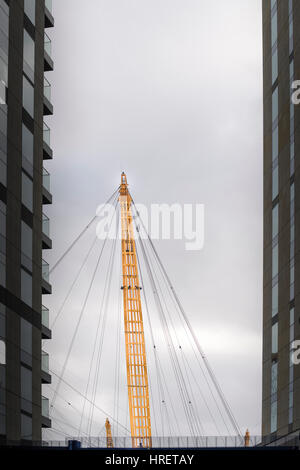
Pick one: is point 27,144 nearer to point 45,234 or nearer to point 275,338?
point 45,234

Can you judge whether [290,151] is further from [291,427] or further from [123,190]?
[123,190]

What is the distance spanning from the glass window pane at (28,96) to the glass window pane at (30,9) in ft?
18.4

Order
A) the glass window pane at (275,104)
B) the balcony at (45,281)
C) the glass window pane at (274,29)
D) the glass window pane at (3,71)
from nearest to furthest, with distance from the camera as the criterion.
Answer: the glass window pane at (3,71)
the balcony at (45,281)
the glass window pane at (275,104)
the glass window pane at (274,29)

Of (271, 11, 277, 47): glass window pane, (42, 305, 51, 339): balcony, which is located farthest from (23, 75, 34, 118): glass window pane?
(271, 11, 277, 47): glass window pane

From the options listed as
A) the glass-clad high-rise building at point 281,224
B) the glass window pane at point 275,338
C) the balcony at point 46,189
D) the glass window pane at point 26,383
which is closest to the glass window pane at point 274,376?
the glass-clad high-rise building at point 281,224

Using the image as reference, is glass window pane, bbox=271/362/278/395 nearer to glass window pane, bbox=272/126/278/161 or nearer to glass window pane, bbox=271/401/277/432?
Answer: glass window pane, bbox=271/401/277/432

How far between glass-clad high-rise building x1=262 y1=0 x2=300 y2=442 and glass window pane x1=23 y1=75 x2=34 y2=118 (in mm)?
20948

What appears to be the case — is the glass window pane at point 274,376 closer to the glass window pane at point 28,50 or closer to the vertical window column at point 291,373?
the vertical window column at point 291,373

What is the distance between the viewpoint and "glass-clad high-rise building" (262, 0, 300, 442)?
79.1 meters

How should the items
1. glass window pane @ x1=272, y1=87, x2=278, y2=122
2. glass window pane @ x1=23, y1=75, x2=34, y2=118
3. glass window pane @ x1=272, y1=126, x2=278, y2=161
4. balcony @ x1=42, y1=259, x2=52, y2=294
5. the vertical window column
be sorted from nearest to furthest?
the vertical window column < glass window pane @ x1=23, y1=75, x2=34, y2=118 < balcony @ x1=42, y1=259, x2=52, y2=294 < glass window pane @ x1=272, y1=126, x2=278, y2=161 < glass window pane @ x1=272, y1=87, x2=278, y2=122

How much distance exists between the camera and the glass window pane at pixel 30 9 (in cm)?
8381

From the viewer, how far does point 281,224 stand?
84.9 m

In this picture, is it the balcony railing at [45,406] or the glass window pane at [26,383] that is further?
the balcony railing at [45,406]
